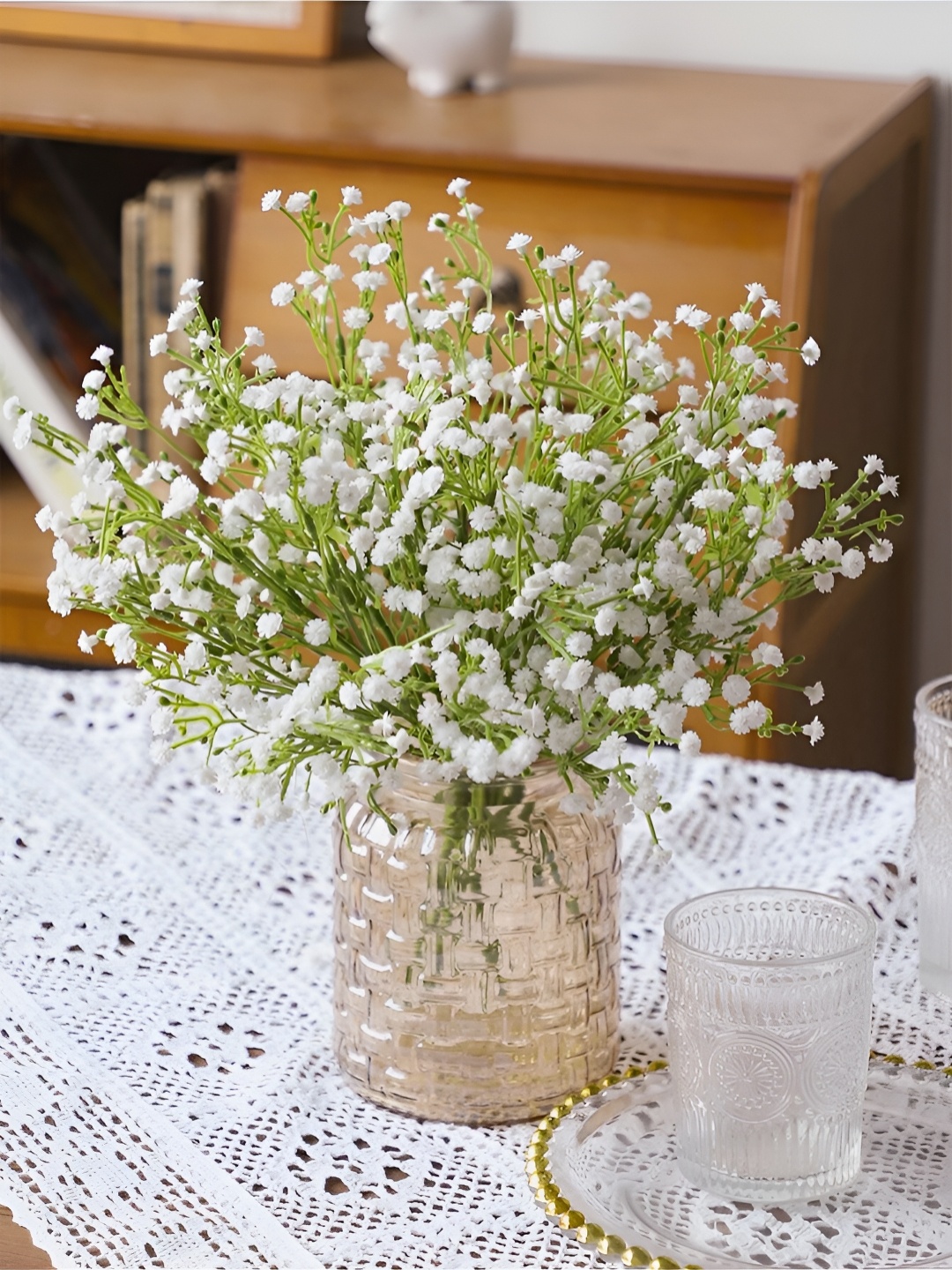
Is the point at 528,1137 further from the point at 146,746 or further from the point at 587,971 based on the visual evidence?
the point at 146,746

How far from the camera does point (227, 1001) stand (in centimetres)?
82

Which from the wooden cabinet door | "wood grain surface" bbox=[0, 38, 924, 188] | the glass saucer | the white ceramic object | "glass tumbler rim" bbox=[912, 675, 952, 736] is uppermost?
the white ceramic object

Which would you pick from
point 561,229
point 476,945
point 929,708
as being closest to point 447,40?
point 561,229

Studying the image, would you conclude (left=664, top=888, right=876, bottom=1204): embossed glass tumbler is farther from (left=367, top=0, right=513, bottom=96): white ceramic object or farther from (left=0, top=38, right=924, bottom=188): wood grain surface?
(left=367, top=0, right=513, bottom=96): white ceramic object

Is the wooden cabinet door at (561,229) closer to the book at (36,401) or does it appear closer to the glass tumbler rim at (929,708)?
the book at (36,401)

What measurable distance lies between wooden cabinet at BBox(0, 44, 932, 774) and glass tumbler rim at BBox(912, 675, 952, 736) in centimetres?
69

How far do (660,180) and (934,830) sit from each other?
2.74 feet

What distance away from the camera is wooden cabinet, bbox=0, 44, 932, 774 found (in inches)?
58.1

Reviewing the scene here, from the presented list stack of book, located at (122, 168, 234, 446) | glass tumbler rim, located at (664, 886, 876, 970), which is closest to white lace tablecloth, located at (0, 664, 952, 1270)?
glass tumbler rim, located at (664, 886, 876, 970)

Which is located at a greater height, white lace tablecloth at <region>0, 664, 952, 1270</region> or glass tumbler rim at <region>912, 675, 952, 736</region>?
glass tumbler rim at <region>912, 675, 952, 736</region>

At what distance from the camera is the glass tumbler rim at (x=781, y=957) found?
2.05 ft

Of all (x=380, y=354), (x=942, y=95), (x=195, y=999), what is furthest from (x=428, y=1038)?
(x=942, y=95)

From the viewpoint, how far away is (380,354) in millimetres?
726

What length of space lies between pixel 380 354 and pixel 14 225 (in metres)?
1.34
